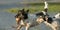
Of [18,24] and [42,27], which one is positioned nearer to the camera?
[18,24]

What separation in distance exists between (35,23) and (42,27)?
1456mm

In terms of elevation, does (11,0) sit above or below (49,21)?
below

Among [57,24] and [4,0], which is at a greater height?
[57,24]

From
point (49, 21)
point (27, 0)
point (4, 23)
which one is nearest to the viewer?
point (49, 21)

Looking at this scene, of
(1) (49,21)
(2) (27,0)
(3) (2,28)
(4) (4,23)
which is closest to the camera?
(1) (49,21)

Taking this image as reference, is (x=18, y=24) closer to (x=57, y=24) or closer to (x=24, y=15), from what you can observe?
(x=24, y=15)

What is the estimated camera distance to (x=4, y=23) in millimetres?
14195

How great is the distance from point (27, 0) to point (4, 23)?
53.3 feet

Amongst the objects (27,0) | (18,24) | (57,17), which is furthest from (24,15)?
(27,0)

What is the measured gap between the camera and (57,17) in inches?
453

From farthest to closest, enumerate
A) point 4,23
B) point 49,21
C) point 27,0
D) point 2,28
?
point 27,0 < point 4,23 < point 2,28 < point 49,21

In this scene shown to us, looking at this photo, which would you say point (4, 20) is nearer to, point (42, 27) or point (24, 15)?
point (42, 27)

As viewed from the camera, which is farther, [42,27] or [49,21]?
[42,27]

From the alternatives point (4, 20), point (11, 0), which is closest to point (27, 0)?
point (11, 0)
